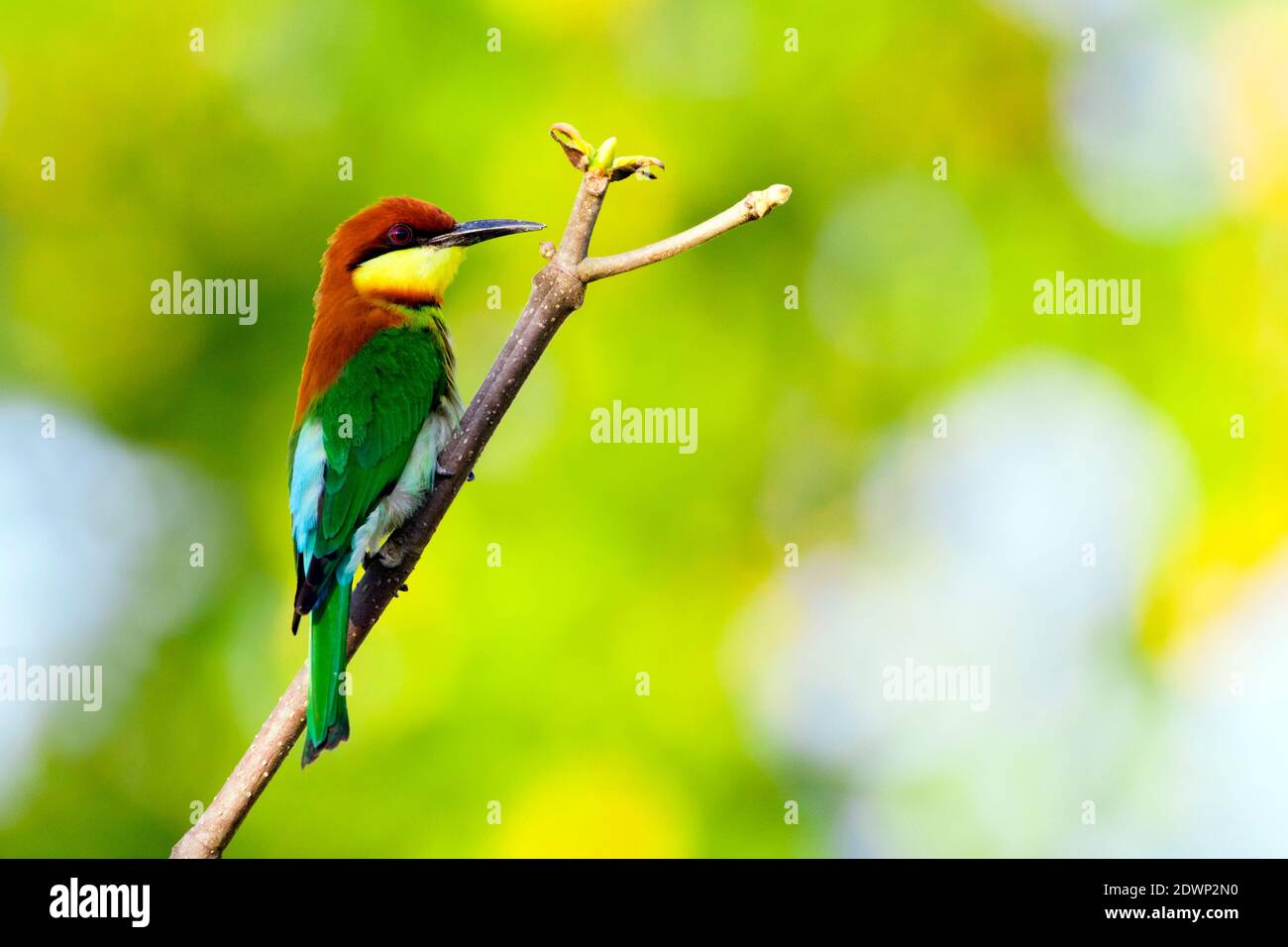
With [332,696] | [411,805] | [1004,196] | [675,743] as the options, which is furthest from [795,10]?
[332,696]

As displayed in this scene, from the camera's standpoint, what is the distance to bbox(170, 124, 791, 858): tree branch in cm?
206

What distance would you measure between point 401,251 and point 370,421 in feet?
2.04

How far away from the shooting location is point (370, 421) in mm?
3199

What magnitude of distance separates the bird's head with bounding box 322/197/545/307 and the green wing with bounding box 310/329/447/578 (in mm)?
188

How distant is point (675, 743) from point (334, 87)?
2.70 meters

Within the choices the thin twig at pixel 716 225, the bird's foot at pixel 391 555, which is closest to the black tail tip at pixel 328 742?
the bird's foot at pixel 391 555

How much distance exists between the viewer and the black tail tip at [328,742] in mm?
2467

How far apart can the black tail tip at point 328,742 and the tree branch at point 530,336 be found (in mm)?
203

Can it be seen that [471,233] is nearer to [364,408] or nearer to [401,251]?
[401,251]

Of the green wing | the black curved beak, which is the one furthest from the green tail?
the black curved beak

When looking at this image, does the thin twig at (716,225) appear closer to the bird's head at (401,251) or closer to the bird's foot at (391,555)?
the bird's foot at (391,555)

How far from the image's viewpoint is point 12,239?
5.01 m

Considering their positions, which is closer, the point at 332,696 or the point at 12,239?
the point at 332,696
